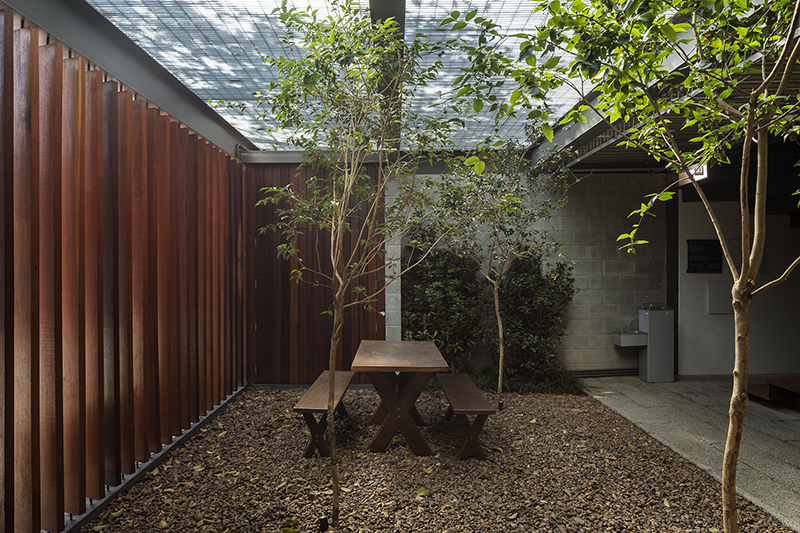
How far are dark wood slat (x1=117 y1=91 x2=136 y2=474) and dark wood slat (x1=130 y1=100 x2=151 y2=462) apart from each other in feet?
0.25

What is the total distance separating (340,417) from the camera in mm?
3957

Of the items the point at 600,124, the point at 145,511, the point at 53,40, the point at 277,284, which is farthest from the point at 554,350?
the point at 53,40

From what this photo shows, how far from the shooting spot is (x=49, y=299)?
208cm

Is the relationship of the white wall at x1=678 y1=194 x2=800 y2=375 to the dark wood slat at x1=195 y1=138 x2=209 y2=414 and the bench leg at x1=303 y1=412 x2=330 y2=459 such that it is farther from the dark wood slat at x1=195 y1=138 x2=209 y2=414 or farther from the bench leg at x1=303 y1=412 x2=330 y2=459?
the dark wood slat at x1=195 y1=138 x2=209 y2=414

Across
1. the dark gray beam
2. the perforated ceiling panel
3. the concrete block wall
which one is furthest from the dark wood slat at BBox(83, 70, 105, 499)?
the concrete block wall

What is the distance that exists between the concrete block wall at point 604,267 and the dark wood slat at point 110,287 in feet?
15.3

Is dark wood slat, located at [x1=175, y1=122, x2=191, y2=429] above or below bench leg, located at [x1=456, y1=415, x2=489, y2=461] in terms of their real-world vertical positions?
above

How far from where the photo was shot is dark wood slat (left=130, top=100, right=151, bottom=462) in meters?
2.79

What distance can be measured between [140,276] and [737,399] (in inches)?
121

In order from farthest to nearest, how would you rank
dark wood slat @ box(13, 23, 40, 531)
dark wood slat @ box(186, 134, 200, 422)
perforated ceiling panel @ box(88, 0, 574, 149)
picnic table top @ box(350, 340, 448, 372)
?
dark wood slat @ box(186, 134, 200, 422) < picnic table top @ box(350, 340, 448, 372) < perforated ceiling panel @ box(88, 0, 574, 149) < dark wood slat @ box(13, 23, 40, 531)

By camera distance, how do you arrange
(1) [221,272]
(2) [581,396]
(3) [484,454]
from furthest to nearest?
(2) [581,396] → (1) [221,272] → (3) [484,454]

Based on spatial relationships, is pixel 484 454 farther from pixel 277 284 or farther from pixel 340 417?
pixel 277 284

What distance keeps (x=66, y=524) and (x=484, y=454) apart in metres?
2.47

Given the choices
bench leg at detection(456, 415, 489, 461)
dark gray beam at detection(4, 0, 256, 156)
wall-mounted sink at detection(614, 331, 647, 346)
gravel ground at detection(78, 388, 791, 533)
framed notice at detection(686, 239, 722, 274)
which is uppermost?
dark gray beam at detection(4, 0, 256, 156)
